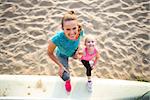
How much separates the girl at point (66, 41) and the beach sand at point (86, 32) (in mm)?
749

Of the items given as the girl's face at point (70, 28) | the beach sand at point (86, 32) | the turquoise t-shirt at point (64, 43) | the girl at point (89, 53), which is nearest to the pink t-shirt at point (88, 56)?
the girl at point (89, 53)

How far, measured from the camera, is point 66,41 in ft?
8.70

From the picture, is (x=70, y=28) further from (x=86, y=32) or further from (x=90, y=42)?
(x=86, y=32)

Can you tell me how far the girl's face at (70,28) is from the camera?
251 centimetres

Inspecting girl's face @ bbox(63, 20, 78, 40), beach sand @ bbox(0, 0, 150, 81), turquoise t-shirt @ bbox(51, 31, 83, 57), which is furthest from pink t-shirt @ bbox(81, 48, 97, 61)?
beach sand @ bbox(0, 0, 150, 81)

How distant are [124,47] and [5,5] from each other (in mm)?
1212

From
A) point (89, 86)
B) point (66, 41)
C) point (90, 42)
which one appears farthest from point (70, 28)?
point (89, 86)

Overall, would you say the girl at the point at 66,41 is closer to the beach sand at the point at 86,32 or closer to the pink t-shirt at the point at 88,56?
the pink t-shirt at the point at 88,56

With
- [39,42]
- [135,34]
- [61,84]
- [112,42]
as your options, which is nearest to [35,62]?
[39,42]

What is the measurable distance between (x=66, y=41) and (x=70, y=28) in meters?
0.16

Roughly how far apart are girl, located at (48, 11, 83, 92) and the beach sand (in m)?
0.75

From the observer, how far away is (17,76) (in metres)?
3.28

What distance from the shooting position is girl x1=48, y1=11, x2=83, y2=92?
2520 millimetres

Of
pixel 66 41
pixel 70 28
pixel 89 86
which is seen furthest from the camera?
pixel 89 86
